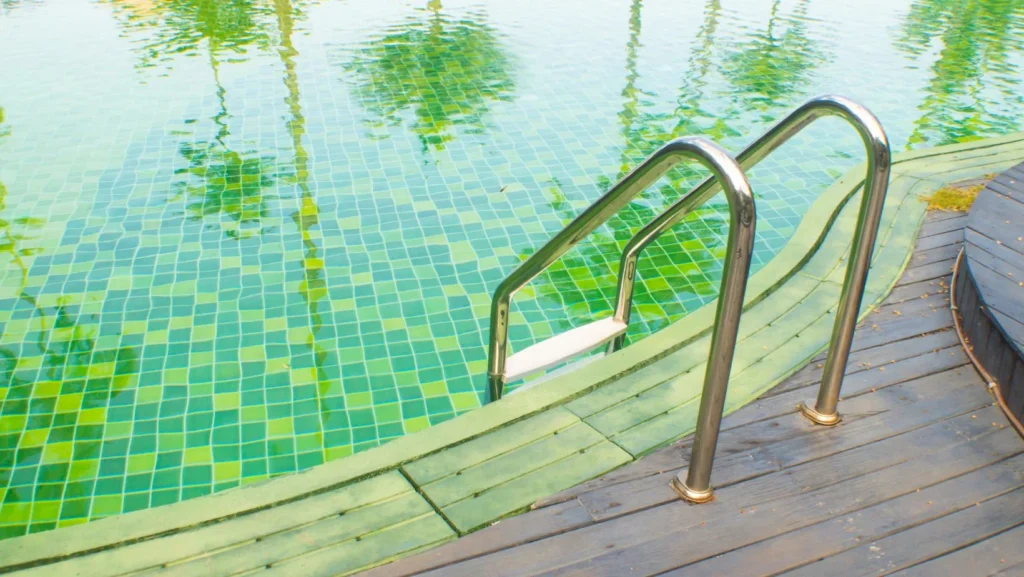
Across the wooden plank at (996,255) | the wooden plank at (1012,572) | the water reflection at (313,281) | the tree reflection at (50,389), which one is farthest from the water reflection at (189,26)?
the wooden plank at (1012,572)

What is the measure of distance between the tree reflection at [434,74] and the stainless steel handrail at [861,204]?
4100 millimetres

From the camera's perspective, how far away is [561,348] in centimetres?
305

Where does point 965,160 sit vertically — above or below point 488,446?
below

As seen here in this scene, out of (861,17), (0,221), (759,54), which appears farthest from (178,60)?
(861,17)

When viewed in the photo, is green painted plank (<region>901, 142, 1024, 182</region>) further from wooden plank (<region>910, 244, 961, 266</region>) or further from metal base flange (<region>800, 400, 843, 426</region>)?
metal base flange (<region>800, 400, 843, 426</region>)

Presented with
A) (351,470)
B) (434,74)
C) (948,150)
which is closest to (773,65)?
(434,74)

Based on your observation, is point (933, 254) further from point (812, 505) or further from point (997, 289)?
point (812, 505)

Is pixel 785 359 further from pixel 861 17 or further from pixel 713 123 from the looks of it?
pixel 861 17

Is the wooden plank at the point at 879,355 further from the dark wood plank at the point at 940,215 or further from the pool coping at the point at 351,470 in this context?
the dark wood plank at the point at 940,215

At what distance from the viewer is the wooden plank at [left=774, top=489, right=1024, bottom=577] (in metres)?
1.93

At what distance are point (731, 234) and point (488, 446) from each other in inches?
40.2

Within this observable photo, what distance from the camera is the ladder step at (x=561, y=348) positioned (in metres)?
3.00

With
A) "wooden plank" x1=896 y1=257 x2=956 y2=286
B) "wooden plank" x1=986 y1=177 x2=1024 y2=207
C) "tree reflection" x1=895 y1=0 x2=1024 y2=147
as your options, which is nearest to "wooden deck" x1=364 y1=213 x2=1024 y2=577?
"wooden plank" x1=896 y1=257 x2=956 y2=286

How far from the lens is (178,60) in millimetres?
7977
